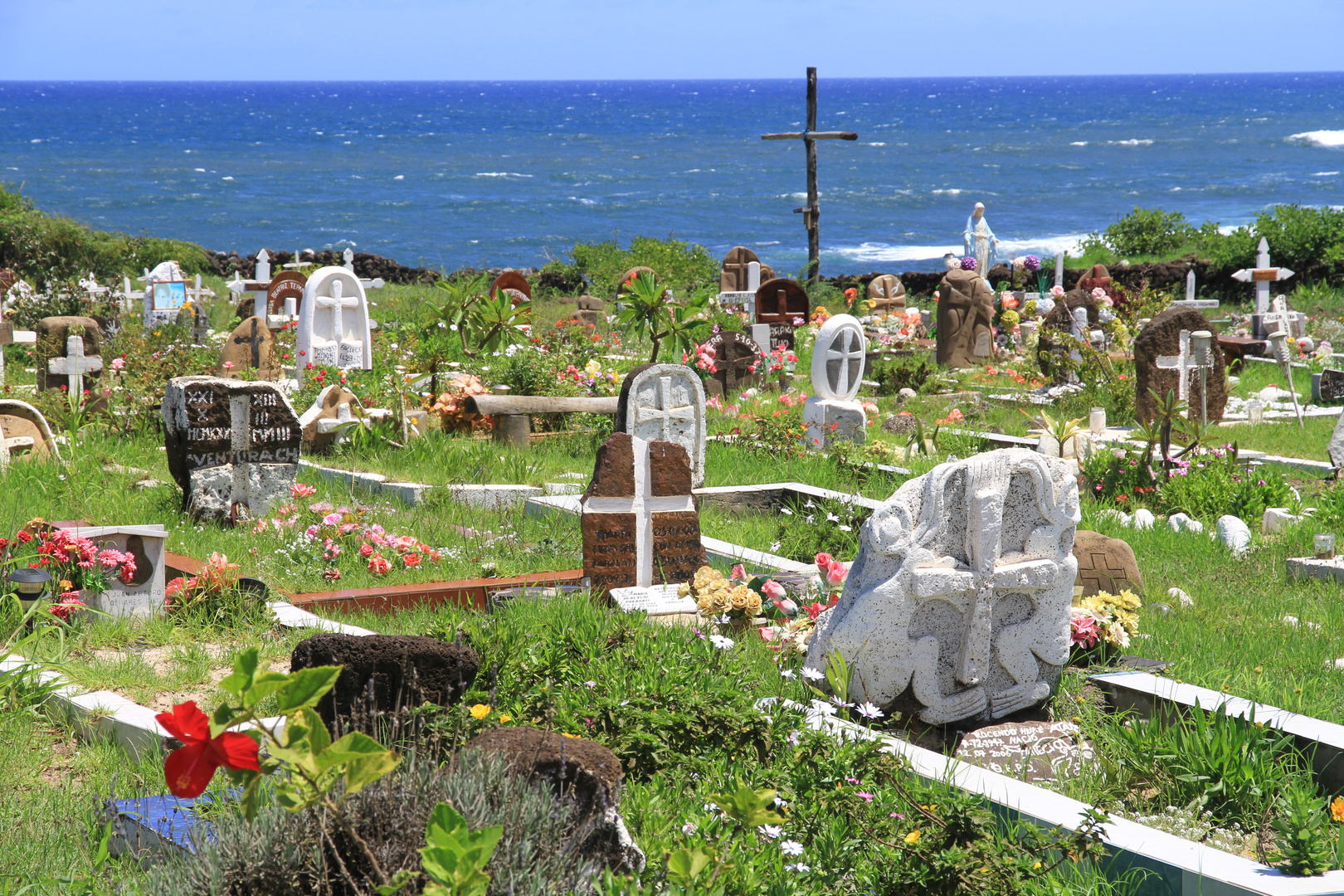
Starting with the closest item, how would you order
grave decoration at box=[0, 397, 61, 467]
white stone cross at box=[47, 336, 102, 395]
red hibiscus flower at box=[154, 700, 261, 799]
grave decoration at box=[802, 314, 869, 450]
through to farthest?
red hibiscus flower at box=[154, 700, 261, 799], grave decoration at box=[0, 397, 61, 467], white stone cross at box=[47, 336, 102, 395], grave decoration at box=[802, 314, 869, 450]

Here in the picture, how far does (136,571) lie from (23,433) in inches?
155

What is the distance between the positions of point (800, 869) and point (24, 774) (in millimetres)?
2706

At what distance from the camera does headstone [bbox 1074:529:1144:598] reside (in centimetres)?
598

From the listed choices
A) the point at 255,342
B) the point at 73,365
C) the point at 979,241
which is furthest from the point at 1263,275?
the point at 73,365

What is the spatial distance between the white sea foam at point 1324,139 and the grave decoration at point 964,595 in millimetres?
117883

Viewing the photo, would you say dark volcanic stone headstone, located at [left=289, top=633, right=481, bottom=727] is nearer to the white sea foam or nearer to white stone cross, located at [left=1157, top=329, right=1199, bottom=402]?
white stone cross, located at [left=1157, top=329, right=1199, bottom=402]

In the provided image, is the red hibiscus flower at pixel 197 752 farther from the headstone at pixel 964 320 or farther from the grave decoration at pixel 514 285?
the grave decoration at pixel 514 285

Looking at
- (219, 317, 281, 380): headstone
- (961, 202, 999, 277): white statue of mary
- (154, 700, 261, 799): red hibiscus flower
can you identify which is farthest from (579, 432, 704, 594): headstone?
(961, 202, 999, 277): white statue of mary

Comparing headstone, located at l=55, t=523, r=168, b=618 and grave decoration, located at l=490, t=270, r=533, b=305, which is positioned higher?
grave decoration, located at l=490, t=270, r=533, b=305

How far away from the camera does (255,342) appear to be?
13062 mm

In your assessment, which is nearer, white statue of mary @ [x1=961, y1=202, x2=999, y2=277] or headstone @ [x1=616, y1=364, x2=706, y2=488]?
headstone @ [x1=616, y1=364, x2=706, y2=488]

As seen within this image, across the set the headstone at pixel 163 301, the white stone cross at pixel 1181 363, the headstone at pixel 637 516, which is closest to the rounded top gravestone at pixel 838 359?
the white stone cross at pixel 1181 363

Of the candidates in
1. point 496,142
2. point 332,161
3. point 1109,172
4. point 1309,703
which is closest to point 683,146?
point 496,142

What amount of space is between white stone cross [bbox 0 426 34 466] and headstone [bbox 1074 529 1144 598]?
7097 mm
